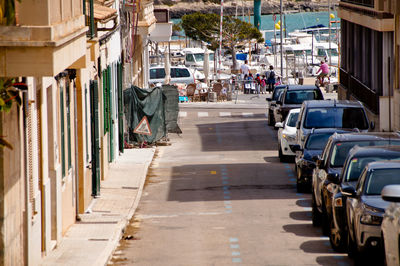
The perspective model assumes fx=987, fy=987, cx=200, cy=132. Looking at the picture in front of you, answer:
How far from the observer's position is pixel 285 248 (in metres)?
17.2

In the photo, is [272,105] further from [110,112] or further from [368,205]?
[368,205]

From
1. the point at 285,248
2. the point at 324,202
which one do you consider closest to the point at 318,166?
the point at 324,202

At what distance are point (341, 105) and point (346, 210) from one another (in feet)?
38.5

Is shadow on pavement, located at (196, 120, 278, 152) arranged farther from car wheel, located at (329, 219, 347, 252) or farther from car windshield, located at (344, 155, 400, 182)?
car wheel, located at (329, 219, 347, 252)

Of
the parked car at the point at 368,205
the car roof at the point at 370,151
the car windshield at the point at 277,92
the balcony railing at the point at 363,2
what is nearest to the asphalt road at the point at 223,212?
the parked car at the point at 368,205

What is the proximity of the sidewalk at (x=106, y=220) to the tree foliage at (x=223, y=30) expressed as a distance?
54.0 meters

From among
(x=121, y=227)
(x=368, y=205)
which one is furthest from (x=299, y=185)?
(x=368, y=205)

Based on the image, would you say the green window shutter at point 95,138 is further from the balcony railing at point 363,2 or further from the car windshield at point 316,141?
the balcony railing at point 363,2

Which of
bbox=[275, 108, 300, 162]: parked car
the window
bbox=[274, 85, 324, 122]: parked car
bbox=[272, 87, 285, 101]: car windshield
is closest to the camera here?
bbox=[275, 108, 300, 162]: parked car

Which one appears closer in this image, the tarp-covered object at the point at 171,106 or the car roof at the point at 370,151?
the car roof at the point at 370,151

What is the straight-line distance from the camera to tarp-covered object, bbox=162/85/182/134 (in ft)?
119

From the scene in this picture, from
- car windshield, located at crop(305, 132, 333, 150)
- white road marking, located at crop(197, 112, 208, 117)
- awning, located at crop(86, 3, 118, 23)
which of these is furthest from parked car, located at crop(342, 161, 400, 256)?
white road marking, located at crop(197, 112, 208, 117)

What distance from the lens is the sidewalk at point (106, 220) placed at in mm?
16620

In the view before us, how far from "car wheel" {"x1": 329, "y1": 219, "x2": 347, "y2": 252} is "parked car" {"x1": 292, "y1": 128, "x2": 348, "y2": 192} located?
234 inches
